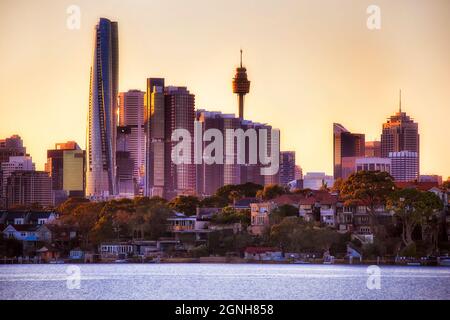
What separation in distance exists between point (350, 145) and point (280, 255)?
59.0 m

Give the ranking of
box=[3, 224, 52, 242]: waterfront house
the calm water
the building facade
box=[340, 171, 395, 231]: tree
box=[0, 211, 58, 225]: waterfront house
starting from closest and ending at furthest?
the calm water, box=[3, 224, 52, 242]: waterfront house, box=[340, 171, 395, 231]: tree, box=[0, 211, 58, 225]: waterfront house, the building facade

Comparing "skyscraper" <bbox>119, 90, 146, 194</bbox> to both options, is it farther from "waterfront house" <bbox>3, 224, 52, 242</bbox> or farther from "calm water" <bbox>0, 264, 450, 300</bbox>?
"calm water" <bbox>0, 264, 450, 300</bbox>

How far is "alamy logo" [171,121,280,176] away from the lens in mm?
118750

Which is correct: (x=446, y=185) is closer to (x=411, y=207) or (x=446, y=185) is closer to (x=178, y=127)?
(x=411, y=207)

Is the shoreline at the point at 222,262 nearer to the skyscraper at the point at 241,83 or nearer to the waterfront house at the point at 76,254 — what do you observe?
the waterfront house at the point at 76,254

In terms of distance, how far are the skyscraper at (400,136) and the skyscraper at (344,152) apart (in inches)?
104

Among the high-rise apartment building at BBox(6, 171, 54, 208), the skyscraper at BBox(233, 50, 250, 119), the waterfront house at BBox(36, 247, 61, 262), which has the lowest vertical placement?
the waterfront house at BBox(36, 247, 61, 262)

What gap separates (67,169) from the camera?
129875 millimetres

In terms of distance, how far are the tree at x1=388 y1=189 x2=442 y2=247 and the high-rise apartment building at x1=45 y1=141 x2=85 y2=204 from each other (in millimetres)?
60376

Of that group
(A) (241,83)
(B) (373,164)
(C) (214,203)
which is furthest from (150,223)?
(A) (241,83)

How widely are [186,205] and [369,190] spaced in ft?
43.1

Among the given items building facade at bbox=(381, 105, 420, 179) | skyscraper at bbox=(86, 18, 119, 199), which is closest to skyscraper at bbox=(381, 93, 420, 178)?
building facade at bbox=(381, 105, 420, 179)
